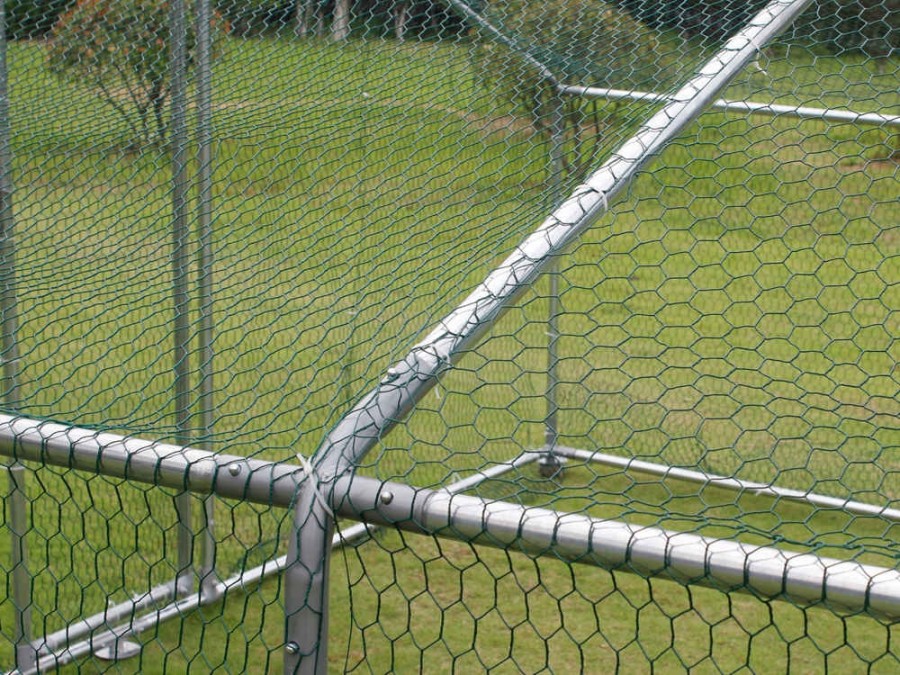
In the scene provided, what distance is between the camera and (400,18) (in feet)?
11.6

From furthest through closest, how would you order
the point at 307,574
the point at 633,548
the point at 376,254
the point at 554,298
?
the point at 554,298 < the point at 376,254 < the point at 307,574 < the point at 633,548

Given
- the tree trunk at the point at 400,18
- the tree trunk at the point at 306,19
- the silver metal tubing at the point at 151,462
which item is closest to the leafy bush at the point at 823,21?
the tree trunk at the point at 400,18

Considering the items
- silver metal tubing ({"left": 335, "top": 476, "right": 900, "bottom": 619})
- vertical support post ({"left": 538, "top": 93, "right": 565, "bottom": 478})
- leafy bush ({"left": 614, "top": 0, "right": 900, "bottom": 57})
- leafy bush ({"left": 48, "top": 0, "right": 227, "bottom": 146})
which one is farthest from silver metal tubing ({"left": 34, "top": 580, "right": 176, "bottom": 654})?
leafy bush ({"left": 614, "top": 0, "right": 900, "bottom": 57})

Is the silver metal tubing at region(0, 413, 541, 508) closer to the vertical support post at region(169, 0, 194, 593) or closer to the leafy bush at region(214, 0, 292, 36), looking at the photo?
the vertical support post at region(169, 0, 194, 593)

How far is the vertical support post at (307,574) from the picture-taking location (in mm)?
1373

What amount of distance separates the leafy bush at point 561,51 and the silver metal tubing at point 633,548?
2077 millimetres

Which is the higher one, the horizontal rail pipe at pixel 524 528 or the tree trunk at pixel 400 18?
the tree trunk at pixel 400 18

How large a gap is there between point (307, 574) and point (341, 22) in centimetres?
244

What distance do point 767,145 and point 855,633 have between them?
1983 millimetres

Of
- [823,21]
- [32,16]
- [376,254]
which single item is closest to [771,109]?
[823,21]

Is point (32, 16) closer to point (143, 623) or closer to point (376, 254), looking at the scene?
point (376, 254)

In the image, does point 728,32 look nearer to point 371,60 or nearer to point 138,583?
point 371,60

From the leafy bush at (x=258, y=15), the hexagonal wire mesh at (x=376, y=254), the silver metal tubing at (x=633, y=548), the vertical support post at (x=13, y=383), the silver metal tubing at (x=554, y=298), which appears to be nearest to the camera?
the silver metal tubing at (x=633, y=548)

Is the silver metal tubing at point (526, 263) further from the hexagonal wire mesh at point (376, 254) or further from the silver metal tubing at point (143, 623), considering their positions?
the silver metal tubing at point (143, 623)
